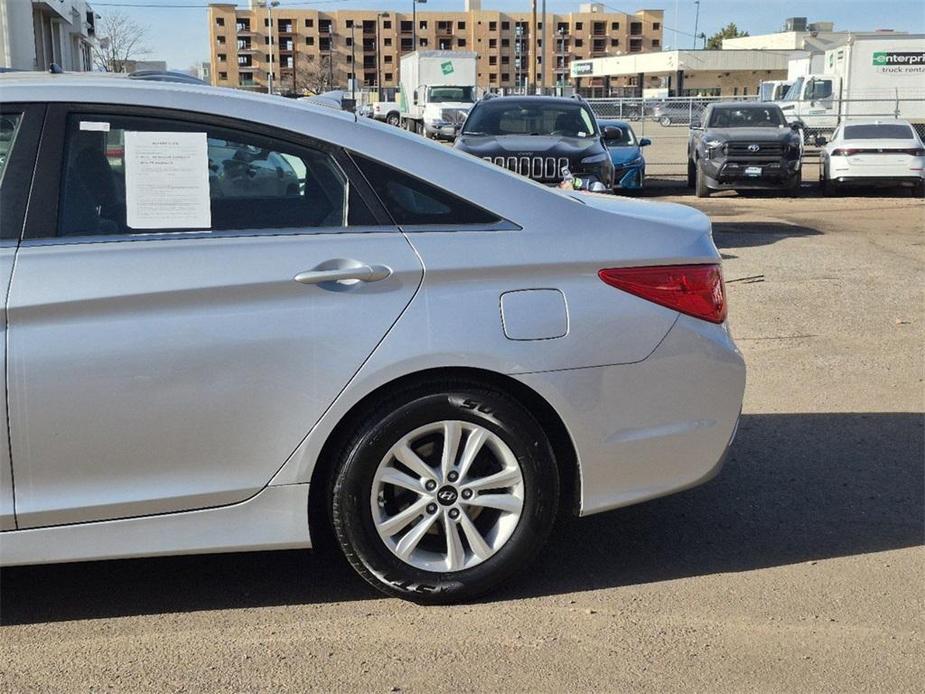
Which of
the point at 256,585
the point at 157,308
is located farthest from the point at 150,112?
the point at 256,585

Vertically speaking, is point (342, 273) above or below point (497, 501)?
above

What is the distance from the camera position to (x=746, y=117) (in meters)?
20.7

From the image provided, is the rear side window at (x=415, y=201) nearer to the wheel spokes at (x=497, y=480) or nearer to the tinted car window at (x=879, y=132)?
the wheel spokes at (x=497, y=480)

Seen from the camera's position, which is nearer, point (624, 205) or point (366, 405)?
point (366, 405)

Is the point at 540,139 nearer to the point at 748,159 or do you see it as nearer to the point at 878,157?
the point at 748,159

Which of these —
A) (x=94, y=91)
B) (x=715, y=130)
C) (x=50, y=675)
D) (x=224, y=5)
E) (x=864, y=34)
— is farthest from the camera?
(x=224, y=5)

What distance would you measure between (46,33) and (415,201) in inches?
1706

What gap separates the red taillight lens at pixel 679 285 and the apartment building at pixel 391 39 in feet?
390

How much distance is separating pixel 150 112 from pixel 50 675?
70.7 inches

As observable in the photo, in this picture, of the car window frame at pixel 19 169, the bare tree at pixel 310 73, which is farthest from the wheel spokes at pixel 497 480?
the bare tree at pixel 310 73

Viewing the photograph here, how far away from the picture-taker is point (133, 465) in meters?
3.46

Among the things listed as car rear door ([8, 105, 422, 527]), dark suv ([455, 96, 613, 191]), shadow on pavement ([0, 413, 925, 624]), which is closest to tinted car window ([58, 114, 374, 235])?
car rear door ([8, 105, 422, 527])

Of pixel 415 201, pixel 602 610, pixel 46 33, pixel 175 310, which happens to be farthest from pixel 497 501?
pixel 46 33

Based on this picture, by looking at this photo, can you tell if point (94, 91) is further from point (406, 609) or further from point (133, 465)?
point (406, 609)
